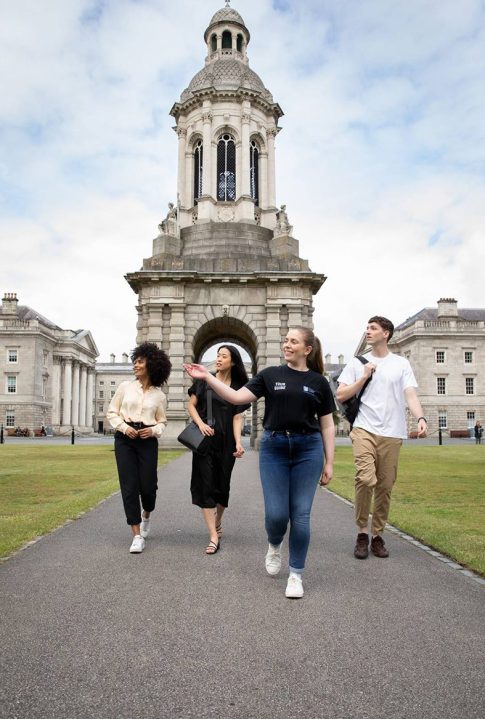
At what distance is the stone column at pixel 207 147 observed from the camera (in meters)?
31.7

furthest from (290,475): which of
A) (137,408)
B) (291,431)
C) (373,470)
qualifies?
(137,408)

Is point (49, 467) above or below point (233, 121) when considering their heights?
below

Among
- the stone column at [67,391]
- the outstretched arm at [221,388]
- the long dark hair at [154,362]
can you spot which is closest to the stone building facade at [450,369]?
the stone column at [67,391]

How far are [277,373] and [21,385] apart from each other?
229 ft

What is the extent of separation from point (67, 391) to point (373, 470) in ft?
260

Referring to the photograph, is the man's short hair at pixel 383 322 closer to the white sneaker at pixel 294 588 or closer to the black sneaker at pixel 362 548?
the black sneaker at pixel 362 548

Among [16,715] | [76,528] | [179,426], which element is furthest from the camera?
[179,426]

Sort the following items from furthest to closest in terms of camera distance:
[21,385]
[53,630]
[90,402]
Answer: [90,402] < [21,385] < [53,630]

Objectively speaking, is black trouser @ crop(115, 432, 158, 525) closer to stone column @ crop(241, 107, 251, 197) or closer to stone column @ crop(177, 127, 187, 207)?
stone column @ crop(241, 107, 251, 197)

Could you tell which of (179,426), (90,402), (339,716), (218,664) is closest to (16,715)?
(218,664)

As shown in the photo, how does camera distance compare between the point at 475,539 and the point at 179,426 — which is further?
the point at 179,426

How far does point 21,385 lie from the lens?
6994 centimetres

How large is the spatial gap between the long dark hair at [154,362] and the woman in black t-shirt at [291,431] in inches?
70.0

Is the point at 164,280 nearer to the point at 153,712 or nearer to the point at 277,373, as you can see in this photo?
the point at 277,373
